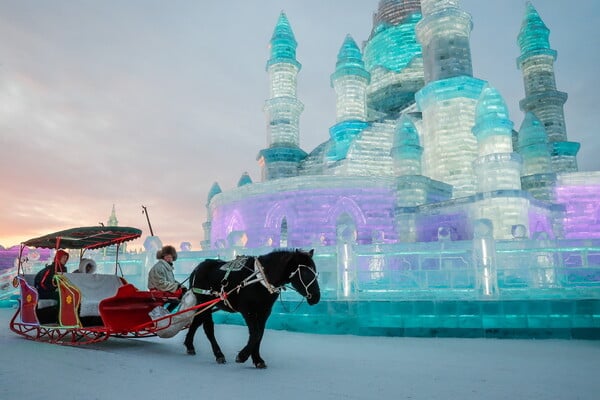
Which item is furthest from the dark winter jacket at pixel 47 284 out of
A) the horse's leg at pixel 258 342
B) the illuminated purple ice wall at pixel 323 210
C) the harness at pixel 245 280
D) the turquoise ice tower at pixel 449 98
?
the turquoise ice tower at pixel 449 98

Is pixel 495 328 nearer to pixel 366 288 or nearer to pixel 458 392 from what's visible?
pixel 366 288

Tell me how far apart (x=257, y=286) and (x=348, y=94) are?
74.9ft

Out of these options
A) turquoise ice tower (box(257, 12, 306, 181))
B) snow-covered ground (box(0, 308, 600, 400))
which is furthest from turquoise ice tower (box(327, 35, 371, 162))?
snow-covered ground (box(0, 308, 600, 400))

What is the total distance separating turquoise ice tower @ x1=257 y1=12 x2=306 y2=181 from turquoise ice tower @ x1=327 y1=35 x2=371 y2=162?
277 cm

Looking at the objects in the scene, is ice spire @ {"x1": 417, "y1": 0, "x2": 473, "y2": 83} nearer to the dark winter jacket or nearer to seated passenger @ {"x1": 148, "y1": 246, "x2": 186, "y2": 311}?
seated passenger @ {"x1": 148, "y1": 246, "x2": 186, "y2": 311}

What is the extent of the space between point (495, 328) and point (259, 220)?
13178 millimetres

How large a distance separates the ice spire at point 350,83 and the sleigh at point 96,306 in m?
20.6

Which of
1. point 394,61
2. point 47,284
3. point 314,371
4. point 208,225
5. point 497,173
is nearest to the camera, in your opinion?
point 314,371

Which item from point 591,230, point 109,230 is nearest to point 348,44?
point 591,230

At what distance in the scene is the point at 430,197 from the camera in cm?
1861

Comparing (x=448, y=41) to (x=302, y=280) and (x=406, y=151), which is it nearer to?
(x=406, y=151)

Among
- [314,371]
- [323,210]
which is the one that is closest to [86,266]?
[314,371]

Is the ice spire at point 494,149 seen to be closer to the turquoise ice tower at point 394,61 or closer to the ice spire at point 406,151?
the ice spire at point 406,151

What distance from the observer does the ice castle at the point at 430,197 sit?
7.97 metres
